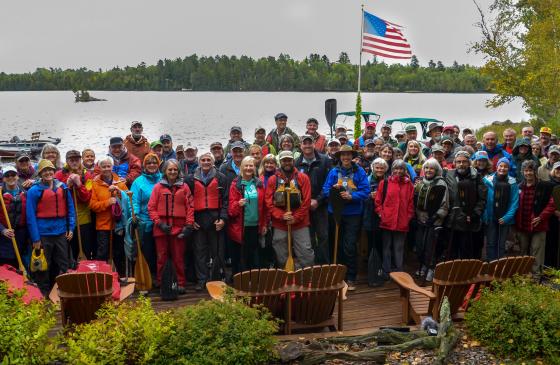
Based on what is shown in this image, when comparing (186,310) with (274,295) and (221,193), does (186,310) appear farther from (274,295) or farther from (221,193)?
(221,193)

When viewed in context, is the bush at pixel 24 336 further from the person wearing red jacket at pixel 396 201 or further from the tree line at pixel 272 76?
the tree line at pixel 272 76

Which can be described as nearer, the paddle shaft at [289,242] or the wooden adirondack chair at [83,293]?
the wooden adirondack chair at [83,293]

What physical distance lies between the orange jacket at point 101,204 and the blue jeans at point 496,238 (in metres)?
5.41

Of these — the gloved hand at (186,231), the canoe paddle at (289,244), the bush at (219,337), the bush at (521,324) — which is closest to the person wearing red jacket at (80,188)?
the gloved hand at (186,231)

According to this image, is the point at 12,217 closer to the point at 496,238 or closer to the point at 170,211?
the point at 170,211

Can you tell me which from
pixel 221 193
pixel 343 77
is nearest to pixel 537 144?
pixel 221 193

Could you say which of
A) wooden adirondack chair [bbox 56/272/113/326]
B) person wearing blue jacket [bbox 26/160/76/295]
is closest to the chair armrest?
wooden adirondack chair [bbox 56/272/113/326]

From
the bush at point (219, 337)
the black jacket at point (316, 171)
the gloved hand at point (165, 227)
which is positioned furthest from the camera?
the black jacket at point (316, 171)

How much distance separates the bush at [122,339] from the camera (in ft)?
15.7

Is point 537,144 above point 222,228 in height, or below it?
above

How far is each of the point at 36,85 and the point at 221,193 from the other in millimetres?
167921

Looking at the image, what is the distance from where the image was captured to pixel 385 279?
8.20 meters

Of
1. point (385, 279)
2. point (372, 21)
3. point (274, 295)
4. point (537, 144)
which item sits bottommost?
point (385, 279)

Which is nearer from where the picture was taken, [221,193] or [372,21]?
[221,193]
